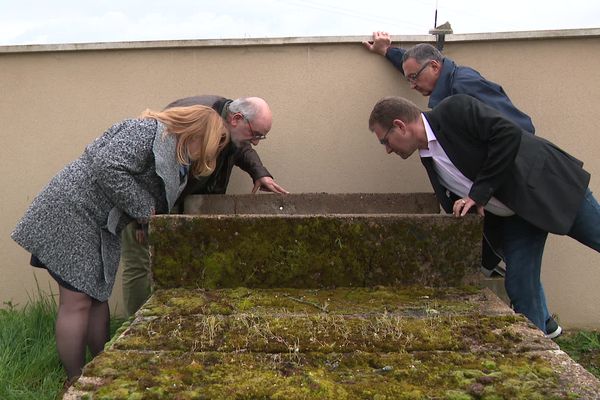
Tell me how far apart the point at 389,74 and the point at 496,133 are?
1.65m

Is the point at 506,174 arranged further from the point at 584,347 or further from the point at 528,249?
the point at 584,347

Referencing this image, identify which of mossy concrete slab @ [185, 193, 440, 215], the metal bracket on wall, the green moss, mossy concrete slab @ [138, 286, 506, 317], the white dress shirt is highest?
the metal bracket on wall

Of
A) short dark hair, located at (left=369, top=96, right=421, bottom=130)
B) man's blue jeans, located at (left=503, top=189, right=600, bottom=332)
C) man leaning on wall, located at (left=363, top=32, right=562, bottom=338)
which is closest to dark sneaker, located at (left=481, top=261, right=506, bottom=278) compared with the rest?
man leaning on wall, located at (left=363, top=32, right=562, bottom=338)

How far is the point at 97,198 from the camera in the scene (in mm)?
3119

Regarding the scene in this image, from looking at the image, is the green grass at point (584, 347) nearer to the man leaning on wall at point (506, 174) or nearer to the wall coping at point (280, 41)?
the man leaning on wall at point (506, 174)

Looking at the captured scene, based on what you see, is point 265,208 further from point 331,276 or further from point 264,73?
point 331,276

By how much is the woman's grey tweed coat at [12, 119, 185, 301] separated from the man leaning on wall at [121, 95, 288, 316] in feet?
2.12

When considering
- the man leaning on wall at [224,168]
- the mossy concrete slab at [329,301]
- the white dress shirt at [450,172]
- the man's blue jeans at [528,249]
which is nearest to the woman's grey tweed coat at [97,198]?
the mossy concrete slab at [329,301]

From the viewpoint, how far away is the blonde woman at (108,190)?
2994mm

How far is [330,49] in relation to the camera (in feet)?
14.6

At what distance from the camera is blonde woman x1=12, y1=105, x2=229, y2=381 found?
2994mm

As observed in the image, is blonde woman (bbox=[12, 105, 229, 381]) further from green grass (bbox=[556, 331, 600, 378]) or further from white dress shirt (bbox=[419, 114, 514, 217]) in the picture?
green grass (bbox=[556, 331, 600, 378])

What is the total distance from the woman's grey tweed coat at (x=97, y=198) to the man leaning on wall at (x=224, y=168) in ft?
2.12

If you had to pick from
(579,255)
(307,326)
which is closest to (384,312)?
(307,326)
